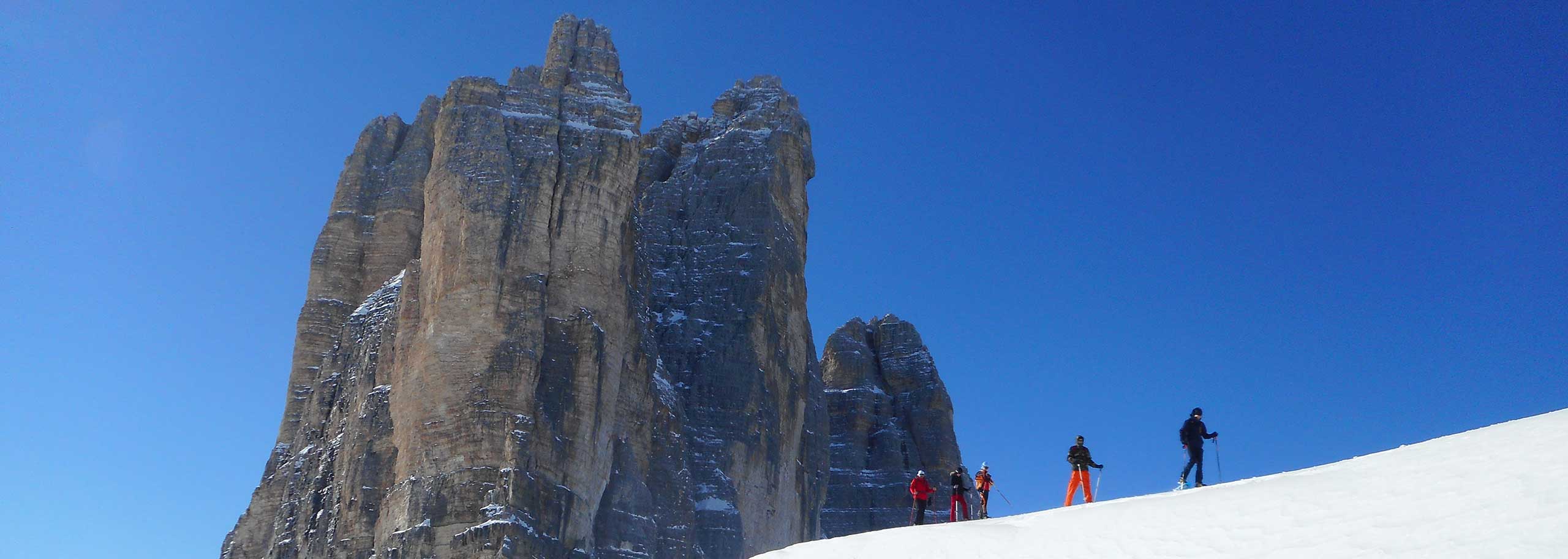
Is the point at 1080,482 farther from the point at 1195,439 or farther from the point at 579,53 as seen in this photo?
the point at 579,53

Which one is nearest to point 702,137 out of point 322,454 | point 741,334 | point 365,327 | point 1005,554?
point 741,334

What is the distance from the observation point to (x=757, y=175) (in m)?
78.3

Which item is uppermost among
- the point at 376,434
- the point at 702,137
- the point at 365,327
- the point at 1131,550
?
the point at 702,137

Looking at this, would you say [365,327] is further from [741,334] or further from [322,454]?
[741,334]

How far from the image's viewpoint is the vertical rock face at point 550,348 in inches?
1956

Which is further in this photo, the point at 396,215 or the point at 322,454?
the point at 396,215

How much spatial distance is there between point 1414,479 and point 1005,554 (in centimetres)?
549

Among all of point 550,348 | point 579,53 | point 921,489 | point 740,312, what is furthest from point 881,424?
point 921,489

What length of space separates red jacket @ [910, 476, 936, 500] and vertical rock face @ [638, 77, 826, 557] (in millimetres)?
39133

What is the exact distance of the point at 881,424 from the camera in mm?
98125

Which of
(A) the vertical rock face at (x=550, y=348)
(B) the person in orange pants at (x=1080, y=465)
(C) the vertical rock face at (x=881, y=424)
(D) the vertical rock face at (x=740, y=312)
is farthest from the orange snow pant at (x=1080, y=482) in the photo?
(C) the vertical rock face at (x=881, y=424)

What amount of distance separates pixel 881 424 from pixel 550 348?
49.3 metres

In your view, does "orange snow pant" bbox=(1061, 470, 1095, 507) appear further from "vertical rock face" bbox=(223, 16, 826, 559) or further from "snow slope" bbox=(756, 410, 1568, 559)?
"vertical rock face" bbox=(223, 16, 826, 559)

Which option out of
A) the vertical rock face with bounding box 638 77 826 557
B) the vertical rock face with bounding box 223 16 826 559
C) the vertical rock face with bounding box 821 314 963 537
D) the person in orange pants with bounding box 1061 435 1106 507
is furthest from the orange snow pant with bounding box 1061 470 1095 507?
the vertical rock face with bounding box 821 314 963 537
